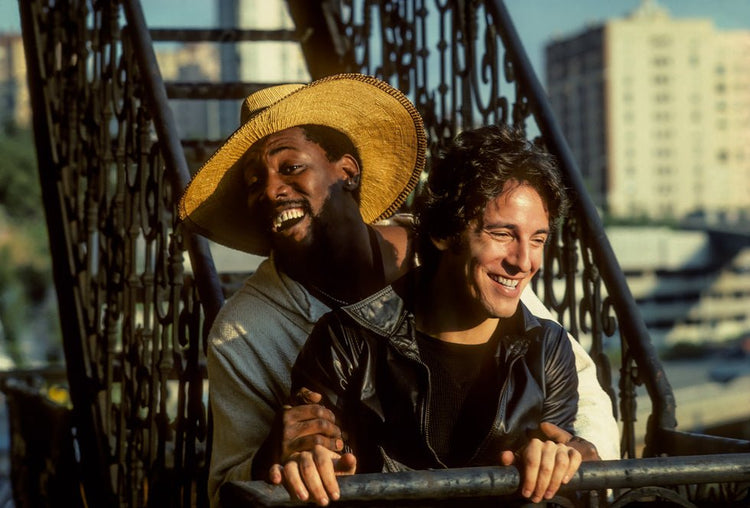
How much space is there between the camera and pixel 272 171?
9.30 ft

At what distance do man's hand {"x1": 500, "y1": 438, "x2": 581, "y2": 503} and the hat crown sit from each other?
135 cm

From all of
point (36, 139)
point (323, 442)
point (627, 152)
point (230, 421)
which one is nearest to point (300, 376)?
point (323, 442)

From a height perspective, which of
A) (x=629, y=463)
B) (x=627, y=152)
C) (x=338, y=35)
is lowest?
(x=629, y=463)

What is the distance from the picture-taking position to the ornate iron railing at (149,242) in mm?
3645

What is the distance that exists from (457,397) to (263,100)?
1.17 m

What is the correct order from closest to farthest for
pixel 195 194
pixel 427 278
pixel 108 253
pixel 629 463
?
pixel 629 463, pixel 427 278, pixel 195 194, pixel 108 253

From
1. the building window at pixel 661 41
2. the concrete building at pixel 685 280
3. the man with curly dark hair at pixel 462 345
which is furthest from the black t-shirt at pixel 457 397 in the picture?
the building window at pixel 661 41

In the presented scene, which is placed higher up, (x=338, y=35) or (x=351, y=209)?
(x=338, y=35)

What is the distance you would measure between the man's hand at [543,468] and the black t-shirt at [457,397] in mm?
231

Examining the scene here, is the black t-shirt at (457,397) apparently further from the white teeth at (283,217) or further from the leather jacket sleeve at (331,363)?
the white teeth at (283,217)

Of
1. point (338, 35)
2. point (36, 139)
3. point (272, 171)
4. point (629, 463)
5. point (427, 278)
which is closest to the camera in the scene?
point (629, 463)

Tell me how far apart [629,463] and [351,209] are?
1.18 meters

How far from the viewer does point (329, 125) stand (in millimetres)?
3012

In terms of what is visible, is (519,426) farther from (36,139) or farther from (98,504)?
(36,139)
